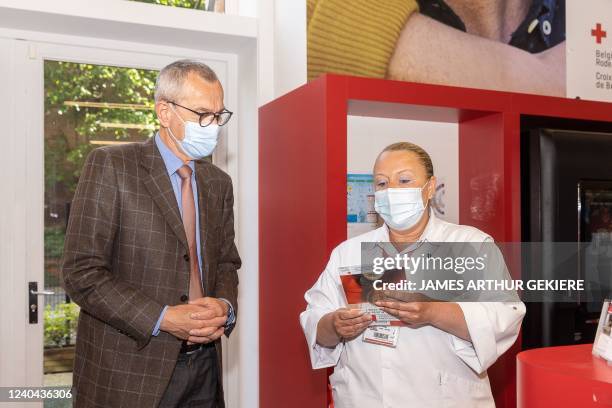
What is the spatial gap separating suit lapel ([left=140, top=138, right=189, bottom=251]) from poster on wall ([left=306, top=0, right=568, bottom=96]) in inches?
52.3

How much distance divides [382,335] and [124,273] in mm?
863

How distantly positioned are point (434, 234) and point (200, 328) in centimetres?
85

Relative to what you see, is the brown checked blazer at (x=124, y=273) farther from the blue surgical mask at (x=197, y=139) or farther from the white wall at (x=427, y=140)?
the white wall at (x=427, y=140)

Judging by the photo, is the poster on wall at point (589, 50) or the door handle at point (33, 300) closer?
the door handle at point (33, 300)

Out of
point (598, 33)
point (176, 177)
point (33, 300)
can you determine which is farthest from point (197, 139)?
point (598, 33)

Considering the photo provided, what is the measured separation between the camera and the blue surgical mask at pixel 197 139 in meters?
2.10

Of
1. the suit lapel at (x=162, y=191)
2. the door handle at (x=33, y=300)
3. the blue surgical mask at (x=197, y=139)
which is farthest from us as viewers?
the door handle at (x=33, y=300)

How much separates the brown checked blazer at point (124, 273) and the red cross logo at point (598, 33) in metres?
3.32

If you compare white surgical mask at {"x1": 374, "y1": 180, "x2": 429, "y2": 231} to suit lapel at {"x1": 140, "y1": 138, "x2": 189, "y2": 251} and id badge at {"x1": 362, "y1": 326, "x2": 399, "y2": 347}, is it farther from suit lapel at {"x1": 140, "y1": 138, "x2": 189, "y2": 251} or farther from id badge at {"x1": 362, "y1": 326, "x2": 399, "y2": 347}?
suit lapel at {"x1": 140, "y1": 138, "x2": 189, "y2": 251}

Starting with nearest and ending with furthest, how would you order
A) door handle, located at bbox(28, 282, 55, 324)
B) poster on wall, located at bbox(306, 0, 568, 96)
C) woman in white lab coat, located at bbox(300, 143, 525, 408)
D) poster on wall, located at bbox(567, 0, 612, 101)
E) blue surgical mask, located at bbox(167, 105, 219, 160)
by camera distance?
woman in white lab coat, located at bbox(300, 143, 525, 408) < blue surgical mask, located at bbox(167, 105, 219, 160) < door handle, located at bbox(28, 282, 55, 324) < poster on wall, located at bbox(306, 0, 568, 96) < poster on wall, located at bbox(567, 0, 612, 101)

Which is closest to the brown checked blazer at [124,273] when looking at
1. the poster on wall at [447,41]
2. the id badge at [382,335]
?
the id badge at [382,335]

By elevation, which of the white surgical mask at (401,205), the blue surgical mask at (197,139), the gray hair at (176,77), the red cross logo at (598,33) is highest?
the red cross logo at (598,33)

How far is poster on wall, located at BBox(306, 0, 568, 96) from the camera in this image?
127 inches

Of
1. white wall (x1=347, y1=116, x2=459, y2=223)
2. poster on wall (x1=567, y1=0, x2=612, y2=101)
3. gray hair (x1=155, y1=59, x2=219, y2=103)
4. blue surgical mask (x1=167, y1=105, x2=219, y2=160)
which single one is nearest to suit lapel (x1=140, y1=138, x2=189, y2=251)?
blue surgical mask (x1=167, y1=105, x2=219, y2=160)
